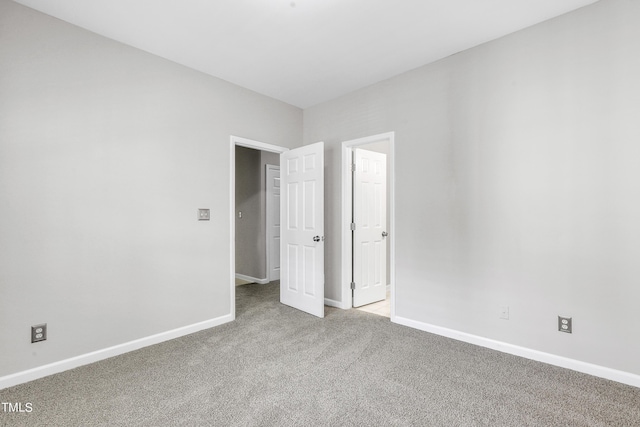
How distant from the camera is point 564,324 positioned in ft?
7.52

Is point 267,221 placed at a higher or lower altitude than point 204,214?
lower

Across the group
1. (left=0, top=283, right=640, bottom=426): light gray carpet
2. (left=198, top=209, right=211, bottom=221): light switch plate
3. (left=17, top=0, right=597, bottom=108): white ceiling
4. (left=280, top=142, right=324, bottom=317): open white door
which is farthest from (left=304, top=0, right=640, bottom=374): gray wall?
(left=198, top=209, right=211, bottom=221): light switch plate

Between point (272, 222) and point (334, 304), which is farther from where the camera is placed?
point (272, 222)

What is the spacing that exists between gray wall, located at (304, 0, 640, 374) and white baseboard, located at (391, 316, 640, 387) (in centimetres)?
4

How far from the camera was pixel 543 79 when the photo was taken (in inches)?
93.9

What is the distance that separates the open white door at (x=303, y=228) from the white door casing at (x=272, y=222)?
1.27 meters

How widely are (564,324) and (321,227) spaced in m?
2.34

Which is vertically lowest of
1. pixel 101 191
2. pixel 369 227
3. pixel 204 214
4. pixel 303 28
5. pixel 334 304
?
pixel 334 304

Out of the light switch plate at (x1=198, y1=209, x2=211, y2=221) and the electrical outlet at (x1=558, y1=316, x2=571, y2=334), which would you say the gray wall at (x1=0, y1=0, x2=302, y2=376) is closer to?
the light switch plate at (x1=198, y1=209, x2=211, y2=221)

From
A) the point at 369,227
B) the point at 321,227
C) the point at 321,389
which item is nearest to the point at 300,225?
the point at 321,227

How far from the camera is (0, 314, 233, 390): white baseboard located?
2100mm

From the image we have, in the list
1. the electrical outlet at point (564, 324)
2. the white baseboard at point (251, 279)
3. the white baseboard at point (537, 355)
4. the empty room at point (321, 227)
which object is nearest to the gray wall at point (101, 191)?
the empty room at point (321, 227)

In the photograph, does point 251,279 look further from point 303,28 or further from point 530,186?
point 530,186

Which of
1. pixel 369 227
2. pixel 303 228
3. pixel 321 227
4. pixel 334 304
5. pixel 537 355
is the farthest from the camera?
pixel 369 227
